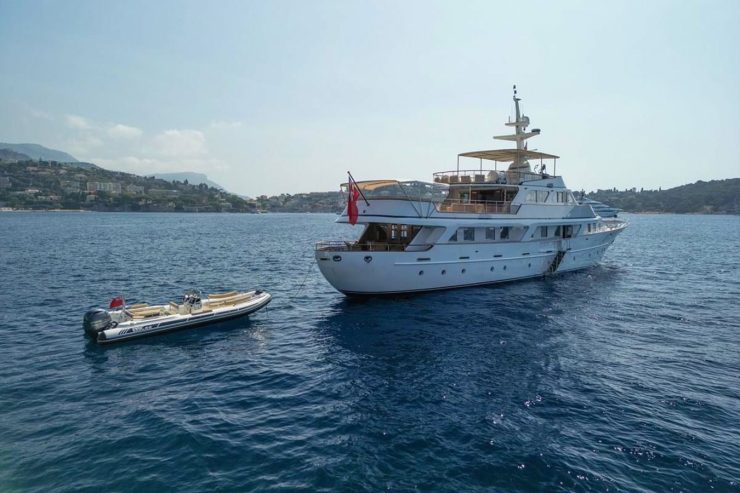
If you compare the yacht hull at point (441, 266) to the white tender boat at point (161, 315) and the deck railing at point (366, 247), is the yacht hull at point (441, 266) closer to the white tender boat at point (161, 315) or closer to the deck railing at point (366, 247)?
the deck railing at point (366, 247)

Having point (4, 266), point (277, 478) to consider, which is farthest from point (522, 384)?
point (4, 266)

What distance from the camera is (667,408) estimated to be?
13922 millimetres

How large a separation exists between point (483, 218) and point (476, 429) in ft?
69.0

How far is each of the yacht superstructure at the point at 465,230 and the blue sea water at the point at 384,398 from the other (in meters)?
2.37

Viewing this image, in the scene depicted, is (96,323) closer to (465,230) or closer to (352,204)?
(352,204)

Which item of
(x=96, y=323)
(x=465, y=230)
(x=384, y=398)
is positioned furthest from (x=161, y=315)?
(x=465, y=230)

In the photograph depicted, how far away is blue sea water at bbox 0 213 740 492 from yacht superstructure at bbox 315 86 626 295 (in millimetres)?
2368

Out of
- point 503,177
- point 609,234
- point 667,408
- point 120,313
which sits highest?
point 503,177

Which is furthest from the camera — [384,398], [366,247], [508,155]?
[508,155]

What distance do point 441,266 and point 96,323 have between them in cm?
2051

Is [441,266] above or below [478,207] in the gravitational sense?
below

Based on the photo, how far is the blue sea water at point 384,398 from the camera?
34.5 ft

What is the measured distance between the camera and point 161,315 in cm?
2161

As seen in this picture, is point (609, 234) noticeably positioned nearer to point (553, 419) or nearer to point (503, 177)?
point (503, 177)
